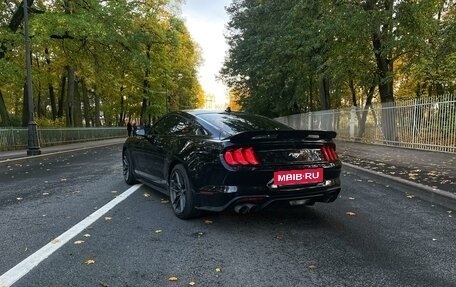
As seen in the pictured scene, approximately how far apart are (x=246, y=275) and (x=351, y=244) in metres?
1.47

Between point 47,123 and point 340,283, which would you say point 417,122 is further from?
point 47,123

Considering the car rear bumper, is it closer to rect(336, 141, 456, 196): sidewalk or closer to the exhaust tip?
the exhaust tip

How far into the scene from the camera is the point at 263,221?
545 centimetres

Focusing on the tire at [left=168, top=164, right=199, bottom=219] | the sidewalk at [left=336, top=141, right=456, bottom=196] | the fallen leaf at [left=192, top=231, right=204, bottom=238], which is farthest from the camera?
the sidewalk at [left=336, top=141, right=456, bottom=196]

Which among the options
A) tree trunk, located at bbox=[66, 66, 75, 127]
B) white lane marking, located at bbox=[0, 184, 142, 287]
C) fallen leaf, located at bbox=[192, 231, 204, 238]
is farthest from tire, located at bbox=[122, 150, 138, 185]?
tree trunk, located at bbox=[66, 66, 75, 127]

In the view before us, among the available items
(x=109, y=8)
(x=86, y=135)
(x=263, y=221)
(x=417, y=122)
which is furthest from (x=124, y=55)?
(x=263, y=221)

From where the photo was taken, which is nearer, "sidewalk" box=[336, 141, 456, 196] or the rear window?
the rear window

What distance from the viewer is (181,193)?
5.60 metres

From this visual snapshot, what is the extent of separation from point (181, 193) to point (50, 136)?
20.1 meters

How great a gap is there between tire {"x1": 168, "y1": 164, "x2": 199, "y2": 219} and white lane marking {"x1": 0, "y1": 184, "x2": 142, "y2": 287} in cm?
108

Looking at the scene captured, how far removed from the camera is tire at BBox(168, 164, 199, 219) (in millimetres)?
5355

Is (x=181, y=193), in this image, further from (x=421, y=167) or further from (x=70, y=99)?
(x=70, y=99)


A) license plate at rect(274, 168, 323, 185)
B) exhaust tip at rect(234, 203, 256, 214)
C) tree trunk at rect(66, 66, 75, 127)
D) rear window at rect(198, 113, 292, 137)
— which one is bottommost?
exhaust tip at rect(234, 203, 256, 214)

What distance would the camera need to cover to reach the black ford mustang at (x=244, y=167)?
4.86m
